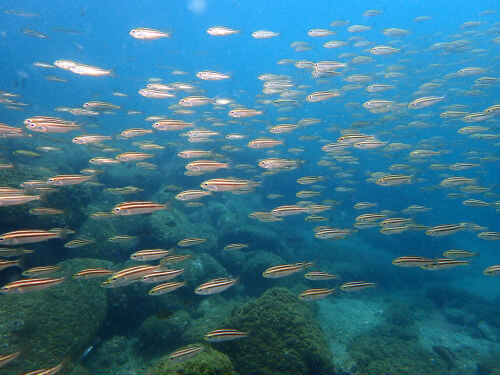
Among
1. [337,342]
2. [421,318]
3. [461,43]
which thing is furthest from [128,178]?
[461,43]

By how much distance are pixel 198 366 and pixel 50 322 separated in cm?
391

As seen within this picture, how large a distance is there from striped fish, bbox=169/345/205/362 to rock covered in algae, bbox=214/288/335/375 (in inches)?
34.2

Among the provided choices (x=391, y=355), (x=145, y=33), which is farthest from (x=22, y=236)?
(x=391, y=355)

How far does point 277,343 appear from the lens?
4863mm

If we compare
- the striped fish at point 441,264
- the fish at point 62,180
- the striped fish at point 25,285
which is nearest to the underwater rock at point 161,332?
the striped fish at point 25,285

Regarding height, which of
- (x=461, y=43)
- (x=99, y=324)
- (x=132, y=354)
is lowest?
(x=132, y=354)

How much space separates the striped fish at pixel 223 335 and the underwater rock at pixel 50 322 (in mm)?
3042

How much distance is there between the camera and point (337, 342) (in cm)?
800

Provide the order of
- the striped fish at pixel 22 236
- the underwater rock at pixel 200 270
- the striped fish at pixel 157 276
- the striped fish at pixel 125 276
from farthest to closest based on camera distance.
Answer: the underwater rock at pixel 200 270
the striped fish at pixel 157 276
the striped fish at pixel 125 276
the striped fish at pixel 22 236

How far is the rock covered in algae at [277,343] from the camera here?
466cm

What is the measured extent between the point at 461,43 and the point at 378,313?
16.2m

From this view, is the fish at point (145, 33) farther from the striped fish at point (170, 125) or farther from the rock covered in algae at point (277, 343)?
the rock covered in algae at point (277, 343)

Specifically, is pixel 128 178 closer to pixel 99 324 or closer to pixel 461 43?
pixel 99 324

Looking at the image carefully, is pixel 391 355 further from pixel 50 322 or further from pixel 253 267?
pixel 50 322
